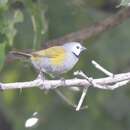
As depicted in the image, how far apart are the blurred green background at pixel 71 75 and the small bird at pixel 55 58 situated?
1.66 feet

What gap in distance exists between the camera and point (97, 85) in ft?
11.7

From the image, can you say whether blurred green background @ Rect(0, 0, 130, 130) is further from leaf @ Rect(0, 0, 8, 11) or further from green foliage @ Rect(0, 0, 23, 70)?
leaf @ Rect(0, 0, 8, 11)

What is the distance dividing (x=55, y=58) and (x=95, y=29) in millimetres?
550

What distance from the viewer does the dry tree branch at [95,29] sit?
500cm

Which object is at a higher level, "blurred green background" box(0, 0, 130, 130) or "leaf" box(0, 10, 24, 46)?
"leaf" box(0, 10, 24, 46)

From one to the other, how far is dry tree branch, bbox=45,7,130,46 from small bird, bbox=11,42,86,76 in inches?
11.5

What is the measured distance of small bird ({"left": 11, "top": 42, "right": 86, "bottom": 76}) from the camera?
4.44 metres

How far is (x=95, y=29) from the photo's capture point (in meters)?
5.01

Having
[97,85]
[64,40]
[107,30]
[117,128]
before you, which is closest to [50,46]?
[64,40]

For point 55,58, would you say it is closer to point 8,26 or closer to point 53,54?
point 53,54

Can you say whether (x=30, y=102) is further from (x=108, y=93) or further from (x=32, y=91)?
(x=108, y=93)

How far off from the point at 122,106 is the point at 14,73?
0.83 m

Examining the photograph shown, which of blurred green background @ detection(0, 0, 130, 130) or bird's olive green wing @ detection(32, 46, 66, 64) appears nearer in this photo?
bird's olive green wing @ detection(32, 46, 66, 64)

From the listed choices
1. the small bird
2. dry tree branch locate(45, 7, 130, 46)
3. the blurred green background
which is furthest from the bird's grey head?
the blurred green background
